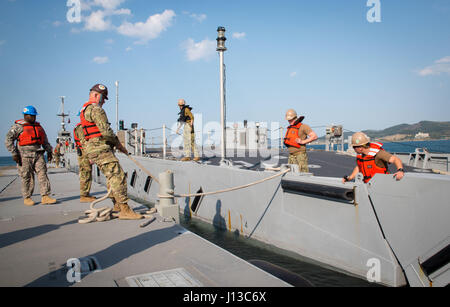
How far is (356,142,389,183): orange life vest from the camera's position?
4219mm

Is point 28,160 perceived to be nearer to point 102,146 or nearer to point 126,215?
point 102,146

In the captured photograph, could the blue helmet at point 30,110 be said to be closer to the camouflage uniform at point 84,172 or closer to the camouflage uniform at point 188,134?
the camouflage uniform at point 84,172

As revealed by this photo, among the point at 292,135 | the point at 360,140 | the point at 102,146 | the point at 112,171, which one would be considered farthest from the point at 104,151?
the point at 360,140

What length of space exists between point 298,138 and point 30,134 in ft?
17.7

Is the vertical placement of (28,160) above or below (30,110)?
below

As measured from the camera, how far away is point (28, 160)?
6.18 meters

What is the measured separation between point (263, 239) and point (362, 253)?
2159 millimetres

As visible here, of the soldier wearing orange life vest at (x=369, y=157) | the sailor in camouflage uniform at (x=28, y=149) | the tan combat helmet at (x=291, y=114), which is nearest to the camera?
the soldier wearing orange life vest at (x=369, y=157)

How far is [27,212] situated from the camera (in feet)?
18.2

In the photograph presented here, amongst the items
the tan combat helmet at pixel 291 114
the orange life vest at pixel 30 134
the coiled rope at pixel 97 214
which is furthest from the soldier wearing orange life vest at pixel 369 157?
the orange life vest at pixel 30 134

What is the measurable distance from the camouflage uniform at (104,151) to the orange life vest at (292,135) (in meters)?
3.16

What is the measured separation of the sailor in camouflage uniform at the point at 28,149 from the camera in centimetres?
611

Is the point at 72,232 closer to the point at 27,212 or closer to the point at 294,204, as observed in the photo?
the point at 27,212
